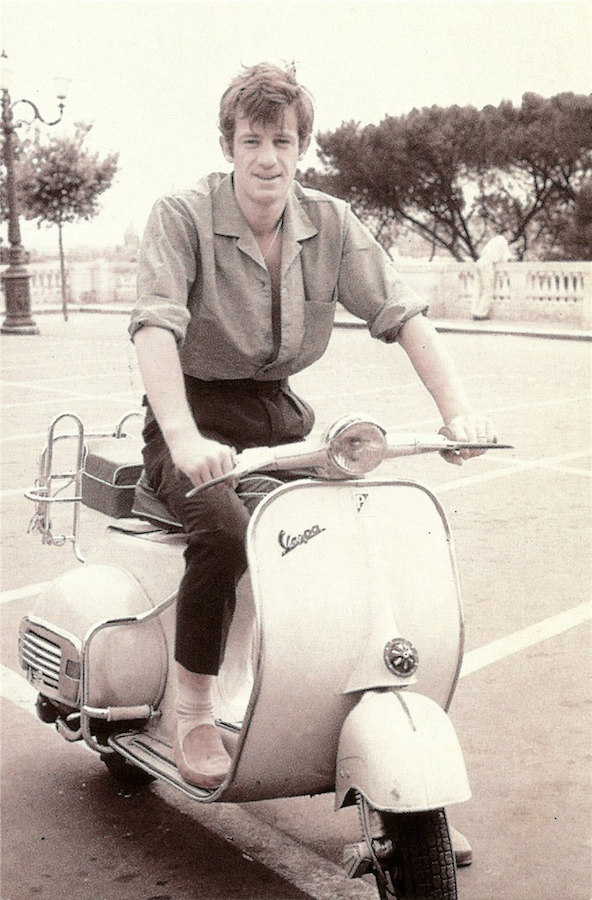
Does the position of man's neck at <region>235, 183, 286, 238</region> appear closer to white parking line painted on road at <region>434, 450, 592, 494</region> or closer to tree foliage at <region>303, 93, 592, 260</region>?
white parking line painted on road at <region>434, 450, 592, 494</region>

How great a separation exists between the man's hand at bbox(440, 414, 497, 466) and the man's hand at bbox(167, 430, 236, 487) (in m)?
0.53

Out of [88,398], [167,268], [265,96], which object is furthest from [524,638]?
[88,398]

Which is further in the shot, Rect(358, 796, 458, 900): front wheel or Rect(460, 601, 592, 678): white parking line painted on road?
Rect(460, 601, 592, 678): white parking line painted on road

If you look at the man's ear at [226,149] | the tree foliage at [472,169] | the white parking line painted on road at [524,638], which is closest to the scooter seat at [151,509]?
the man's ear at [226,149]

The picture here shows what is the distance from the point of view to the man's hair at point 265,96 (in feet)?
9.69

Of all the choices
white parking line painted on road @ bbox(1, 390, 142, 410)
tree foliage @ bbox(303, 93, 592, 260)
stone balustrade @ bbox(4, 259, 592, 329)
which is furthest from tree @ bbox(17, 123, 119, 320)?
white parking line painted on road @ bbox(1, 390, 142, 410)

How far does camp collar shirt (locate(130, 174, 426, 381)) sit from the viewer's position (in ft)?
9.84

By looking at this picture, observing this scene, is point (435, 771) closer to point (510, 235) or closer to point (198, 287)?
point (198, 287)

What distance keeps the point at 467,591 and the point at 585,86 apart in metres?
36.4

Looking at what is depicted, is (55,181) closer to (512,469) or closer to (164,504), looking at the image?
(512,469)

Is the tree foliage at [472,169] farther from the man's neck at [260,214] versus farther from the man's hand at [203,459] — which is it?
the man's hand at [203,459]

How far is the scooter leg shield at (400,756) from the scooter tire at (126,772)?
3.36ft

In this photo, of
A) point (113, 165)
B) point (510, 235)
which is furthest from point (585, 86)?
point (113, 165)

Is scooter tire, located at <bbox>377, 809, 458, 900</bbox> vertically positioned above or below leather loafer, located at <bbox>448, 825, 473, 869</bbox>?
above
